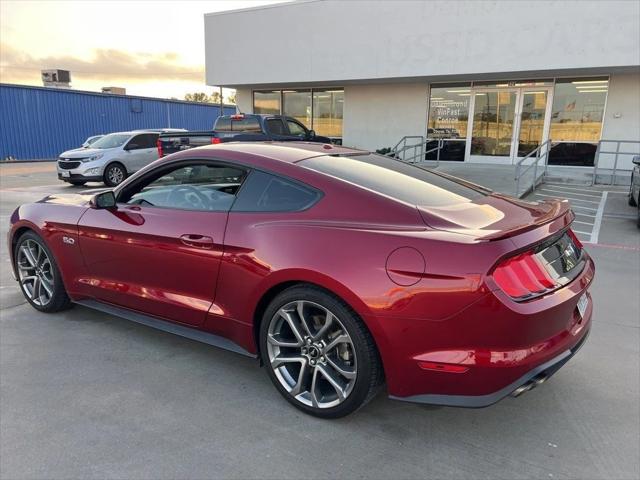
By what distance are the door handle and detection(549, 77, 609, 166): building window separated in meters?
14.0

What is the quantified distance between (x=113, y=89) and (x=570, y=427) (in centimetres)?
3799

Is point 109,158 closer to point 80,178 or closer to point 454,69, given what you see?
point 80,178

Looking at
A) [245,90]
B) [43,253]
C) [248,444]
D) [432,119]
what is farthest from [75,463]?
[245,90]

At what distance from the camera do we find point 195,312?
3.24 meters

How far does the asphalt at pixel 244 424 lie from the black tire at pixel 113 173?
37.0 ft

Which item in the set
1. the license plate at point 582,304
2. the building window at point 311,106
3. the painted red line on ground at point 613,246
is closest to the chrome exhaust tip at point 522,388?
the license plate at point 582,304

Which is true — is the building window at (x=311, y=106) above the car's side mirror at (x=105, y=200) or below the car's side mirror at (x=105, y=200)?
above

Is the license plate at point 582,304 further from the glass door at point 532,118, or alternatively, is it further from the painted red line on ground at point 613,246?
the glass door at point 532,118

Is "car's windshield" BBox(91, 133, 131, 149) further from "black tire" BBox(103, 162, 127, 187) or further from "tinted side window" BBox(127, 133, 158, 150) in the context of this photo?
"black tire" BBox(103, 162, 127, 187)

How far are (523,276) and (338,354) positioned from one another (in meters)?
1.08

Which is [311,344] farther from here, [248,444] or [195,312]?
[195,312]

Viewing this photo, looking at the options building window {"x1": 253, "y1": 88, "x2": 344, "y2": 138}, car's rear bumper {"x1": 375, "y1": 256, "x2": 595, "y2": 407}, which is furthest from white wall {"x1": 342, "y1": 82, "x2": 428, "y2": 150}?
car's rear bumper {"x1": 375, "y1": 256, "x2": 595, "y2": 407}

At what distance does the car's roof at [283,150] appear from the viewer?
3.22 metres

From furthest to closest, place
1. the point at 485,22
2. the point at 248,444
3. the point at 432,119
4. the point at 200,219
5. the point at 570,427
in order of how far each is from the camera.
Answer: the point at 432,119
the point at 485,22
the point at 200,219
the point at 570,427
the point at 248,444
